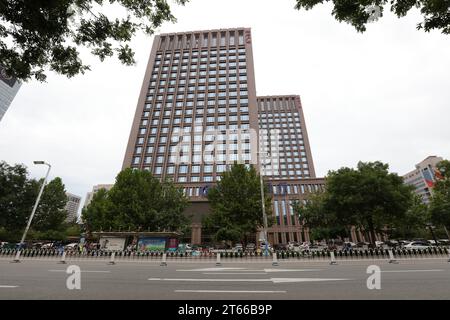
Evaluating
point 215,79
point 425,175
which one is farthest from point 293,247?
point 425,175

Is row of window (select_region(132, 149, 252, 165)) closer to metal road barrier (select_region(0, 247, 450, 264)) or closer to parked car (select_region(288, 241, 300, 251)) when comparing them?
parked car (select_region(288, 241, 300, 251))

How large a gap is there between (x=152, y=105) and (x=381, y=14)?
70.1 metres

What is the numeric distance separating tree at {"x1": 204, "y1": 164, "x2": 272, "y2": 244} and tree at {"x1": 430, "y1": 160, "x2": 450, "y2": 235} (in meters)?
25.5

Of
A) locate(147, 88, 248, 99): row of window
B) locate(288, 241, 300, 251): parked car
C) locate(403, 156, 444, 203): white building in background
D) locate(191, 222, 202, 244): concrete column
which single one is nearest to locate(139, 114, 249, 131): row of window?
locate(147, 88, 248, 99): row of window

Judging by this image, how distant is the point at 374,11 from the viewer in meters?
5.33

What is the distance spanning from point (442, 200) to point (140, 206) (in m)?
47.1

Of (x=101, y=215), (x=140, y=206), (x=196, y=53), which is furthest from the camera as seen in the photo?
(x=196, y=53)

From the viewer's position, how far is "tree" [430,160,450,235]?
34.4m

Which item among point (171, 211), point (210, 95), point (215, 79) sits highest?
point (215, 79)

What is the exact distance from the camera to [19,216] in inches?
1576

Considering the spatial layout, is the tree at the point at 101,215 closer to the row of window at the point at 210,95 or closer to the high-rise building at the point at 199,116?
the high-rise building at the point at 199,116

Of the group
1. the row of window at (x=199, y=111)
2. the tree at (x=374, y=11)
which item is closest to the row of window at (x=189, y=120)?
the row of window at (x=199, y=111)

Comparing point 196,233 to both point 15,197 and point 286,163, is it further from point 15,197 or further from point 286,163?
point 286,163
